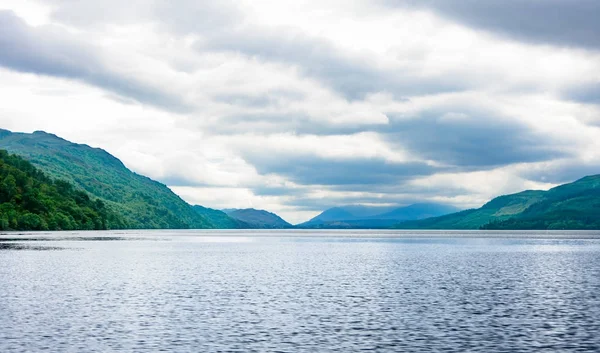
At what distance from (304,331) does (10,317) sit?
25.0 m

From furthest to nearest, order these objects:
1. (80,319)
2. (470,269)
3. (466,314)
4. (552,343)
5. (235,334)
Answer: (470,269) < (466,314) < (80,319) < (235,334) < (552,343)

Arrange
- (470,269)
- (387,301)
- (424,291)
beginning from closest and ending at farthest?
(387,301)
(424,291)
(470,269)

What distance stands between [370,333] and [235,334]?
32.5ft

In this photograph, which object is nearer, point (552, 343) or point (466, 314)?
point (552, 343)

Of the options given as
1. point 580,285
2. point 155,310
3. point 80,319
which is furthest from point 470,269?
point 80,319

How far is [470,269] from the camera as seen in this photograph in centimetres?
11050

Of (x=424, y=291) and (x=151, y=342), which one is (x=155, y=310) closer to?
(x=151, y=342)

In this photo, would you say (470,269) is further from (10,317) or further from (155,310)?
(10,317)

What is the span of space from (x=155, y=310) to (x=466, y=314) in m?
28.1

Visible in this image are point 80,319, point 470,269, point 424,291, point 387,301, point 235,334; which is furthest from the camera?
point 470,269

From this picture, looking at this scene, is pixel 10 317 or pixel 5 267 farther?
pixel 5 267

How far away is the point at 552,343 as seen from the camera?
1634 inches

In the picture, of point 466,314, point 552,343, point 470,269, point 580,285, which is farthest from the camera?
point 470,269

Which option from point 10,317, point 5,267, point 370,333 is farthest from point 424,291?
point 5,267
